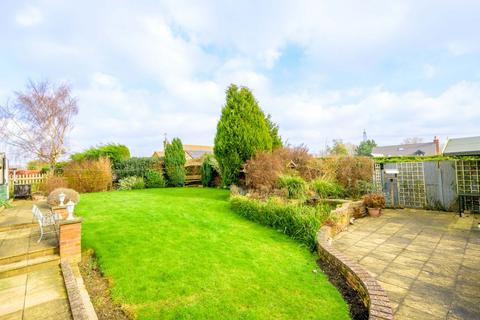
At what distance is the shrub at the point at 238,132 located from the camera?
10.6m

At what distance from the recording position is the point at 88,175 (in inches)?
508

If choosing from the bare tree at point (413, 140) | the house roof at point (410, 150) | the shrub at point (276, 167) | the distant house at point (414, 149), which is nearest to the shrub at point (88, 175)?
the shrub at point (276, 167)

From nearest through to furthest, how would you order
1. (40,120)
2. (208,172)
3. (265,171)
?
(265,171), (208,172), (40,120)

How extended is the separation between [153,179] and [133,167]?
5.32 ft

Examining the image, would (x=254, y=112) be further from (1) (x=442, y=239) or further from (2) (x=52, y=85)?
(2) (x=52, y=85)

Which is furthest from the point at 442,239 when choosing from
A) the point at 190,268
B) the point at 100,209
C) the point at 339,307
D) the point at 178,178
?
the point at 178,178

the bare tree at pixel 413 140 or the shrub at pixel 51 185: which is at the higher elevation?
the bare tree at pixel 413 140

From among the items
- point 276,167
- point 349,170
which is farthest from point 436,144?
point 276,167

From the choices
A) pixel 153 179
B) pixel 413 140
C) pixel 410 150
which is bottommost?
pixel 153 179

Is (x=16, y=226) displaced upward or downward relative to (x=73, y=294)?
upward

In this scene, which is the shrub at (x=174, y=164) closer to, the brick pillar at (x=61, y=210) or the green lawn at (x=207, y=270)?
the green lawn at (x=207, y=270)

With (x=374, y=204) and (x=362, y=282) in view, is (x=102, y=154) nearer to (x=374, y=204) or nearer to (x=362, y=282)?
(x=374, y=204)

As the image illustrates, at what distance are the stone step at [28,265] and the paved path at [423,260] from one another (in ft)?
16.8

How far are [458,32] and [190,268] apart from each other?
9855mm
